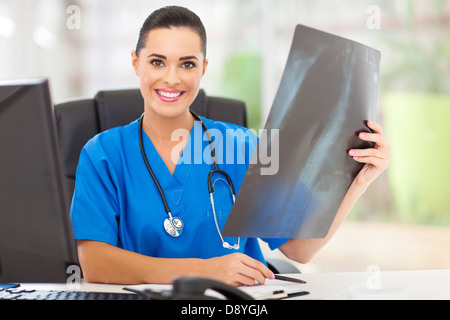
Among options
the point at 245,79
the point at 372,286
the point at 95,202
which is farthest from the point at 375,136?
the point at 245,79

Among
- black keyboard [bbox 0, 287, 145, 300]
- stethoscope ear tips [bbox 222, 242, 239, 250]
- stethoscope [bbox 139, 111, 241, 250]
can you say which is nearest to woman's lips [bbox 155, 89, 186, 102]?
stethoscope [bbox 139, 111, 241, 250]

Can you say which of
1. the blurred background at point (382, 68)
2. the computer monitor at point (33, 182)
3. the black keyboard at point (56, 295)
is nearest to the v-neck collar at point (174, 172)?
the black keyboard at point (56, 295)

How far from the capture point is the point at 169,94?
1.19 meters

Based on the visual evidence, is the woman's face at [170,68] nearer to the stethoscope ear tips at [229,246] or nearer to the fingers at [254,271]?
the stethoscope ear tips at [229,246]

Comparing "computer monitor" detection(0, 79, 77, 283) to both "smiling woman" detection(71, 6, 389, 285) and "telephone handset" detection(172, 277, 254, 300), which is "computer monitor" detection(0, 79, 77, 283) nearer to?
"telephone handset" detection(172, 277, 254, 300)

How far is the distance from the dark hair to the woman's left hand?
0.48m

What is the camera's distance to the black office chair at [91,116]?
133 centimetres

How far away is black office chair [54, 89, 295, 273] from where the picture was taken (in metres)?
1.33

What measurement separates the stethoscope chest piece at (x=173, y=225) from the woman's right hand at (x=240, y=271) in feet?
0.68

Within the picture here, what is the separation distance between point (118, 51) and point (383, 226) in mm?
1941

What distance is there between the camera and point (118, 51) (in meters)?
3.11

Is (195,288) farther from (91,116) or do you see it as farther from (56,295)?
(91,116)

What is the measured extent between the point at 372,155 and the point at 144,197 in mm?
514
